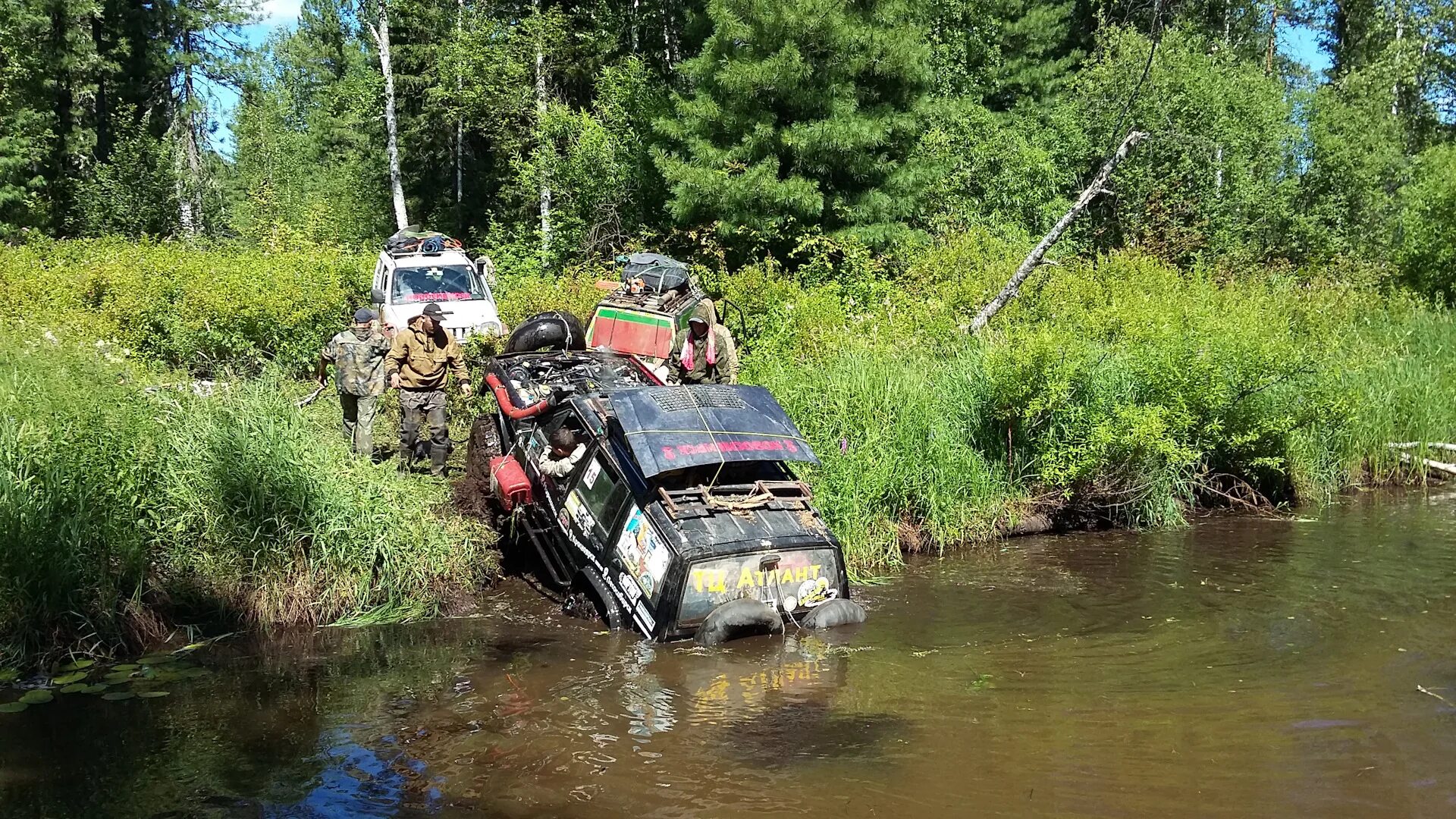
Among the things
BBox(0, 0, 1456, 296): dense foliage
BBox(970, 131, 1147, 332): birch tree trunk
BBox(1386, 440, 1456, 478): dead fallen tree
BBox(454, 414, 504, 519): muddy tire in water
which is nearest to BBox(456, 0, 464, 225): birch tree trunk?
BBox(0, 0, 1456, 296): dense foliage

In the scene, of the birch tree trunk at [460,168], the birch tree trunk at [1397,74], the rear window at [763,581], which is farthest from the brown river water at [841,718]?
the birch tree trunk at [460,168]

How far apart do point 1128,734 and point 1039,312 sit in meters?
9.57

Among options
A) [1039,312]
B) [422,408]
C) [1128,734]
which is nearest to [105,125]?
[422,408]

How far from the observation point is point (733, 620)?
→ 8016mm

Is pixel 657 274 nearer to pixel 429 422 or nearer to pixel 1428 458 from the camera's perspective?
pixel 429 422

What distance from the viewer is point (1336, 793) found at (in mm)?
5840

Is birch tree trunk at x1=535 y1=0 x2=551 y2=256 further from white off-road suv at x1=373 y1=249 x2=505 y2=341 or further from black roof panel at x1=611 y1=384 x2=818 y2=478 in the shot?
black roof panel at x1=611 y1=384 x2=818 y2=478

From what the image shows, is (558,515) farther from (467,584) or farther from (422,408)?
(422,408)

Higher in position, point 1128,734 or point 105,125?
point 105,125

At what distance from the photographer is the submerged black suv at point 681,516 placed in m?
8.13

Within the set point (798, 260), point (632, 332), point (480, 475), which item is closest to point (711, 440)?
point (480, 475)

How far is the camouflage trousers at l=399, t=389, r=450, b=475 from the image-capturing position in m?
11.4

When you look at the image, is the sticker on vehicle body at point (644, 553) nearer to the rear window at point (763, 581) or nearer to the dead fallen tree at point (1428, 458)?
the rear window at point (763, 581)

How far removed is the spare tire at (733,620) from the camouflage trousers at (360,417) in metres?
4.94
